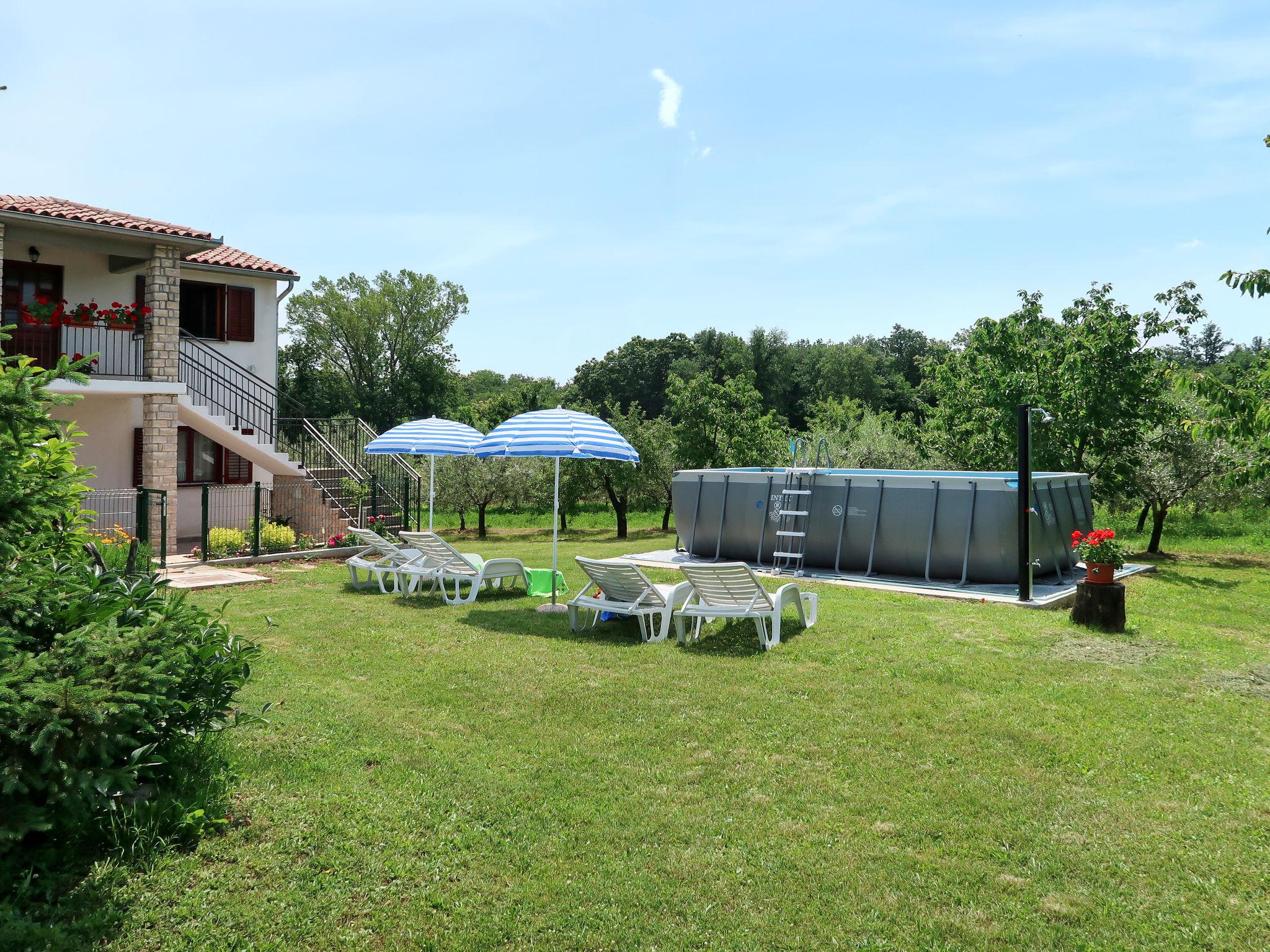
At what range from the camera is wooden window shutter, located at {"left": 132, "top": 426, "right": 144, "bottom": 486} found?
16.5m

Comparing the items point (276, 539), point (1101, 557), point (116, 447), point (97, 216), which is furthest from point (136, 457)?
point (1101, 557)

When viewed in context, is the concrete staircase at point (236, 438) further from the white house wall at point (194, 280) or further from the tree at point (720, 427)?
the tree at point (720, 427)

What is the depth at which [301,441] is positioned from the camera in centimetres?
1834

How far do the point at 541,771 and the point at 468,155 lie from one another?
12917 millimetres

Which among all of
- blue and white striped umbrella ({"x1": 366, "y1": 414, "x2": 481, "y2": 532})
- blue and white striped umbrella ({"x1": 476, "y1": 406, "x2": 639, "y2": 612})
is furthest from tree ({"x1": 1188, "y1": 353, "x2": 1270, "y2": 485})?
blue and white striped umbrella ({"x1": 366, "y1": 414, "x2": 481, "y2": 532})

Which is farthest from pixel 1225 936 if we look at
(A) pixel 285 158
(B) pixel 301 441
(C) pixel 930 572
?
(B) pixel 301 441

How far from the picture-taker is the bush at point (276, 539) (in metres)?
14.4

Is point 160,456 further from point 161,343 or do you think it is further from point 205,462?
point 205,462

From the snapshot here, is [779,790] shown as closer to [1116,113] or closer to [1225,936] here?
[1225,936]

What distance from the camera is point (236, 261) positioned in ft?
59.2

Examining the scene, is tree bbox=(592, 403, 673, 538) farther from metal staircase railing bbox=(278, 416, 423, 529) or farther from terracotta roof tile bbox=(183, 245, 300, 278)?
terracotta roof tile bbox=(183, 245, 300, 278)

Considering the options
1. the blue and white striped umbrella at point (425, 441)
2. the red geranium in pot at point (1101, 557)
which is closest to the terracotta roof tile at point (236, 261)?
the blue and white striped umbrella at point (425, 441)

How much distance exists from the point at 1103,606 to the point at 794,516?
18.7ft

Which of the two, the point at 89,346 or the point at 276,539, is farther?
the point at 89,346
